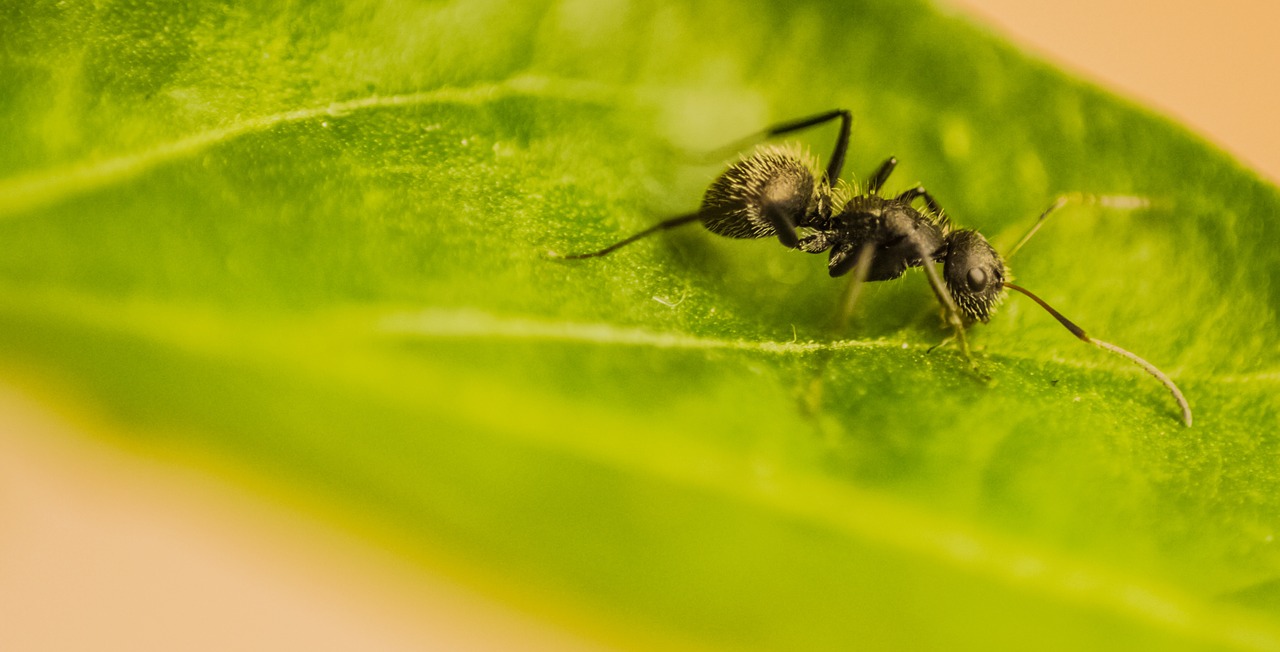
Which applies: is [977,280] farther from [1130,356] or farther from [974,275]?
[1130,356]

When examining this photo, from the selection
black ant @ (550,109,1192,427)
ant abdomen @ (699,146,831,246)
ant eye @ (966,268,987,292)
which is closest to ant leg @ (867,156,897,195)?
black ant @ (550,109,1192,427)

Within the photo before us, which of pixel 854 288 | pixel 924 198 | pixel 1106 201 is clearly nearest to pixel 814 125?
pixel 924 198

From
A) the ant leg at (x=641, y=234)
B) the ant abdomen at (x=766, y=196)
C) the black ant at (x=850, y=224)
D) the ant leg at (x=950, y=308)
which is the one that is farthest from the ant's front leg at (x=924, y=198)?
the ant leg at (x=641, y=234)

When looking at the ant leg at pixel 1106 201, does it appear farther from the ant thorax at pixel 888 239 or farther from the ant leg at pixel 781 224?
the ant leg at pixel 781 224

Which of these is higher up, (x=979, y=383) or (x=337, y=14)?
(x=337, y=14)

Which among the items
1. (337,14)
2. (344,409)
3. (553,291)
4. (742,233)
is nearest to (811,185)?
(742,233)

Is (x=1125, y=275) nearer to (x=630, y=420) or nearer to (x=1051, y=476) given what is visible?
(x=1051, y=476)

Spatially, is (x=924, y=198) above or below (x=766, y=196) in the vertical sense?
above
